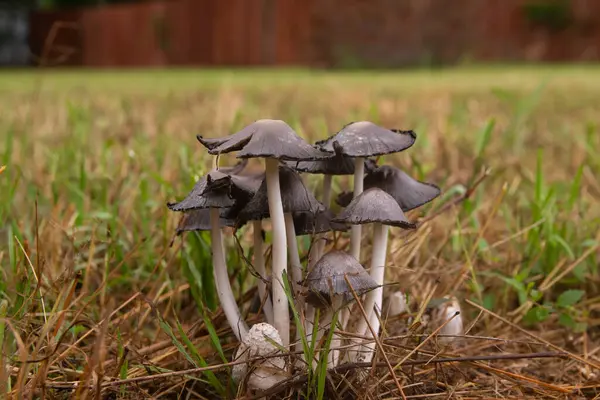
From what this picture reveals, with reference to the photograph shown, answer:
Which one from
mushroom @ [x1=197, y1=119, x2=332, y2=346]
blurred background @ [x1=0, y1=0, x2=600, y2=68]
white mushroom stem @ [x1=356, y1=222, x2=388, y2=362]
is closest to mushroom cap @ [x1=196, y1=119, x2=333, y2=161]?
mushroom @ [x1=197, y1=119, x2=332, y2=346]

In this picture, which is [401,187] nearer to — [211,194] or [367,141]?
[367,141]

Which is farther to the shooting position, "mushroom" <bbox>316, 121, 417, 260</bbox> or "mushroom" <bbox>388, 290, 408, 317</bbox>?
"mushroom" <bbox>388, 290, 408, 317</bbox>

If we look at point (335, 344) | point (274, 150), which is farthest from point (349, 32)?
point (274, 150)

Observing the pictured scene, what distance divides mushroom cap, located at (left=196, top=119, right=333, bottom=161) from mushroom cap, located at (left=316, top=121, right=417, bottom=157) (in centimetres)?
5

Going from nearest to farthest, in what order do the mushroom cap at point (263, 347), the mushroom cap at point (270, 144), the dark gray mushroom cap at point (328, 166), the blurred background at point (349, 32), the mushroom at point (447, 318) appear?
the mushroom cap at point (270, 144), the mushroom cap at point (263, 347), the dark gray mushroom cap at point (328, 166), the mushroom at point (447, 318), the blurred background at point (349, 32)

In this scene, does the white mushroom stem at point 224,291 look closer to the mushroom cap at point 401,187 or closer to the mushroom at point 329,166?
the mushroom at point 329,166

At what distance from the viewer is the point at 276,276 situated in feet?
4.27

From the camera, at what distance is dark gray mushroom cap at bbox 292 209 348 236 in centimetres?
137

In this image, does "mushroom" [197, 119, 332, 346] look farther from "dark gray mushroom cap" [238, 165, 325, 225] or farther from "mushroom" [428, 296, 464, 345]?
"mushroom" [428, 296, 464, 345]

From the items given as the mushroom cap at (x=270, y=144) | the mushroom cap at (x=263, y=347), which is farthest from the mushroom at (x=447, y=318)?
the mushroom cap at (x=270, y=144)

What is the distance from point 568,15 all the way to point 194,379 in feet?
47.4

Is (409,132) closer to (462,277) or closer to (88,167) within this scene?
(462,277)

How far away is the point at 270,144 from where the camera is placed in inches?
45.9

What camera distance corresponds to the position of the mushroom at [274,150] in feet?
3.79
